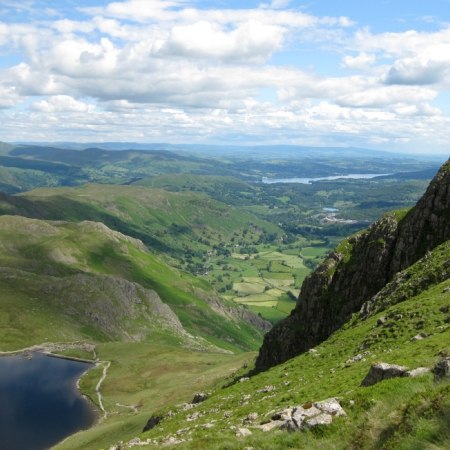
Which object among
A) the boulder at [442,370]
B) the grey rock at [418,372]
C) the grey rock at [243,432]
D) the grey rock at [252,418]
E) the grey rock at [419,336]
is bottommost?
the grey rock at [252,418]

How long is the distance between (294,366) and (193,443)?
1350 inches

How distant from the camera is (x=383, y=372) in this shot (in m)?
32.3

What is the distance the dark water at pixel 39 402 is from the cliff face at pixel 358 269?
207ft

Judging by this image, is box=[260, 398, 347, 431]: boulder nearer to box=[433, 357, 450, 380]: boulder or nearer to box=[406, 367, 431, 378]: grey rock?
box=[406, 367, 431, 378]: grey rock

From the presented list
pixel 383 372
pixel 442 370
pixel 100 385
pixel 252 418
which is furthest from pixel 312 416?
pixel 100 385

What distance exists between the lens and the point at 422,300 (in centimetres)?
5869

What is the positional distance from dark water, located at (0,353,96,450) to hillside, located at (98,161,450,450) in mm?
61374

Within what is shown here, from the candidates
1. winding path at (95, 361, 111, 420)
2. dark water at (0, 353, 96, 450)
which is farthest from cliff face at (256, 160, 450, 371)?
dark water at (0, 353, 96, 450)

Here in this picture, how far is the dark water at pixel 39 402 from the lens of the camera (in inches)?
4820

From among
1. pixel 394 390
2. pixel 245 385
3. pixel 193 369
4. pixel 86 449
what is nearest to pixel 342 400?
pixel 394 390

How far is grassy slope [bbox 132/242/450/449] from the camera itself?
20109 millimetres

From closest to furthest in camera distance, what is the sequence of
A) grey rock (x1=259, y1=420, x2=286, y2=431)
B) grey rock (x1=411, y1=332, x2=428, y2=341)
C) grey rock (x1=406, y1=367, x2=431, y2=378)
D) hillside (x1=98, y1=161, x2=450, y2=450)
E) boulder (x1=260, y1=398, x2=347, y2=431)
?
hillside (x1=98, y1=161, x2=450, y2=450) → boulder (x1=260, y1=398, x2=347, y2=431) → grey rock (x1=406, y1=367, x2=431, y2=378) → grey rock (x1=259, y1=420, x2=286, y2=431) → grey rock (x1=411, y1=332, x2=428, y2=341)

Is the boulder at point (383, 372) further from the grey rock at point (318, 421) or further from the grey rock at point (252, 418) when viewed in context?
the grey rock at point (252, 418)

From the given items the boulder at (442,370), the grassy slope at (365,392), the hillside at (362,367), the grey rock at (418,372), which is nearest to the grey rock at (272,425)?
the hillside at (362,367)
